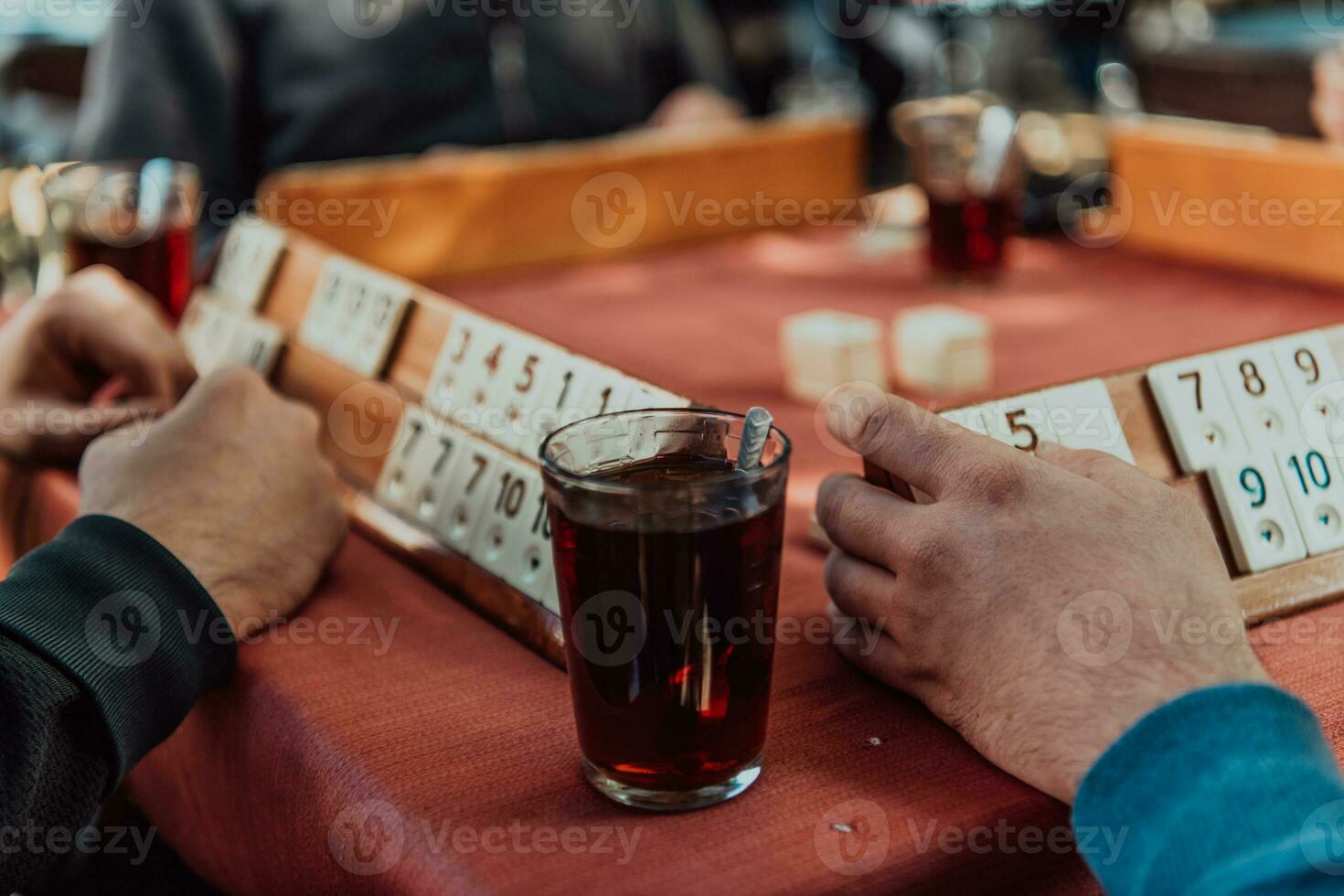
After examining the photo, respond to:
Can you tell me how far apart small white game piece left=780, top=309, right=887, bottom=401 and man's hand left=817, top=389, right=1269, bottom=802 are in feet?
1.75

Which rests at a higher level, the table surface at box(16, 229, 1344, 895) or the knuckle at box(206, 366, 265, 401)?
the knuckle at box(206, 366, 265, 401)

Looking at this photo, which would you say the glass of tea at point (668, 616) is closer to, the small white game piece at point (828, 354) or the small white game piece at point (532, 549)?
the small white game piece at point (532, 549)

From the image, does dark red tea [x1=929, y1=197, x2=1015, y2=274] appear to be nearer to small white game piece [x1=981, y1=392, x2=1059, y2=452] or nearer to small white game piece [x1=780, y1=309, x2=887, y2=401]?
small white game piece [x1=780, y1=309, x2=887, y2=401]

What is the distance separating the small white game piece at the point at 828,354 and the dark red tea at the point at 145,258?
0.70 metres

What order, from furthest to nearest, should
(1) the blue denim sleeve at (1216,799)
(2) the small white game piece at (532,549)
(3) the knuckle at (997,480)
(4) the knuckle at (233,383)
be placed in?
(4) the knuckle at (233,383)
(2) the small white game piece at (532,549)
(3) the knuckle at (997,480)
(1) the blue denim sleeve at (1216,799)

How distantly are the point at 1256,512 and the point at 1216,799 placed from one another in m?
0.31

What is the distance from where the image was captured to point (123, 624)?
821 mm

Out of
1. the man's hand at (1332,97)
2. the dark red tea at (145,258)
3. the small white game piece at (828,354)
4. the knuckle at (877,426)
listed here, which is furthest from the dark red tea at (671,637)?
the man's hand at (1332,97)

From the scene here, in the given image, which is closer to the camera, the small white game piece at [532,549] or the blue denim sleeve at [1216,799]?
the blue denim sleeve at [1216,799]

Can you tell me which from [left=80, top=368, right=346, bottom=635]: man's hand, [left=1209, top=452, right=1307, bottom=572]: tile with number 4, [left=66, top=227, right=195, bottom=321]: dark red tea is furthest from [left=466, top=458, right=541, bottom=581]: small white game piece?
[left=66, top=227, right=195, bottom=321]: dark red tea

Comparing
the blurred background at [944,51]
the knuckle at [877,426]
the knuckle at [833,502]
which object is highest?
the knuckle at [877,426]

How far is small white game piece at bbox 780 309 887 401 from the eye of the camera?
4.31 ft

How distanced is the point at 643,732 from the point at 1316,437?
55 cm

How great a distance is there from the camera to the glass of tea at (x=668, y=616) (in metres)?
0.65
